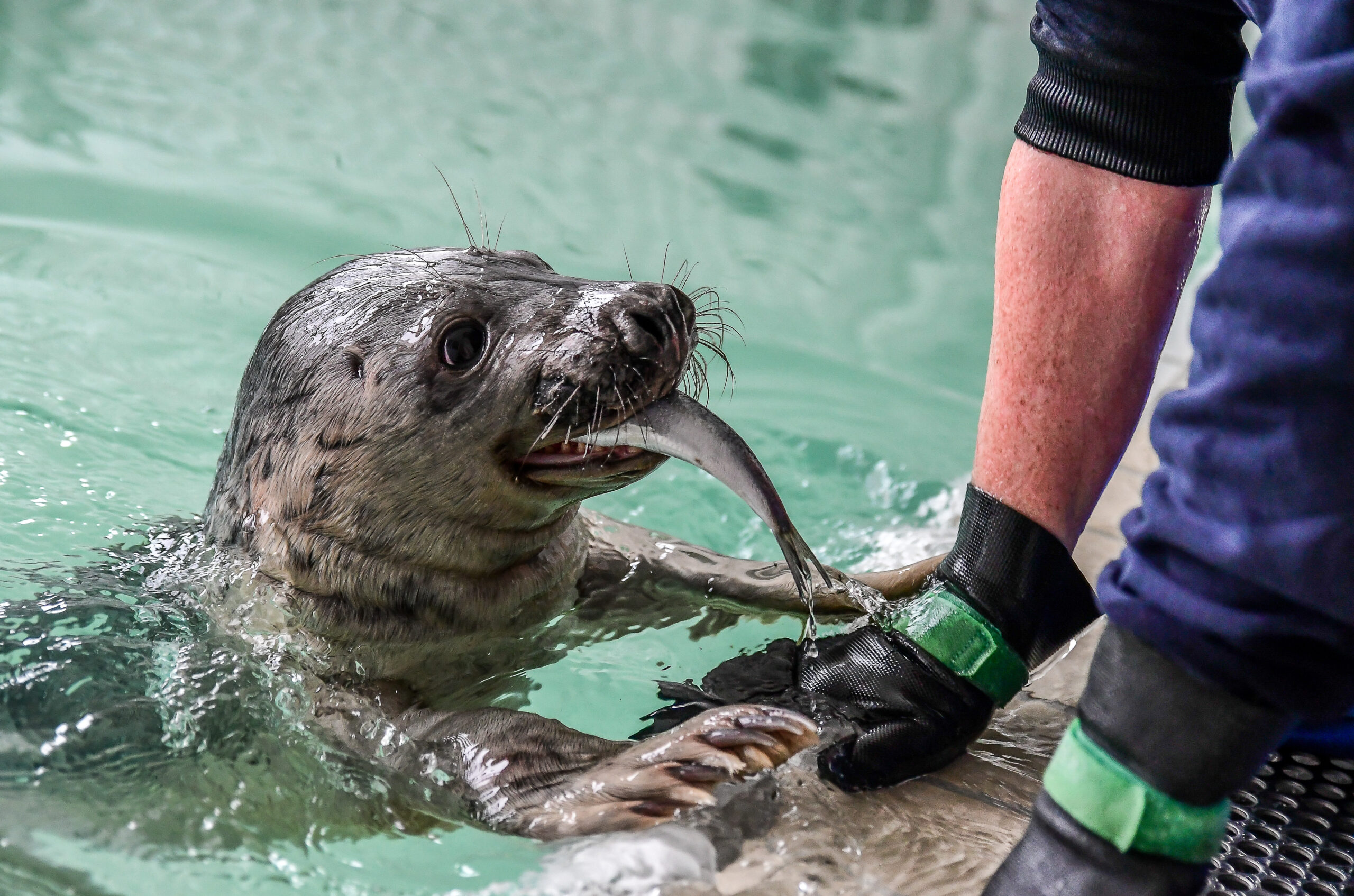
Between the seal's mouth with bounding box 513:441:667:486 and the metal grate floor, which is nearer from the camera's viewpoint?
the metal grate floor

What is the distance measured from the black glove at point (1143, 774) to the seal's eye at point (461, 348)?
1.28 m

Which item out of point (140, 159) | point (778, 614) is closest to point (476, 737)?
point (778, 614)

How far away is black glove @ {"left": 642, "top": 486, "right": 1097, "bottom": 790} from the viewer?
7.91 ft

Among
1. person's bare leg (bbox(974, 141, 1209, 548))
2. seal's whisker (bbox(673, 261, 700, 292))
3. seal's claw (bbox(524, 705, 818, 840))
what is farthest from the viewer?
seal's whisker (bbox(673, 261, 700, 292))

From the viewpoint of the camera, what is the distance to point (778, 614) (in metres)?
3.08

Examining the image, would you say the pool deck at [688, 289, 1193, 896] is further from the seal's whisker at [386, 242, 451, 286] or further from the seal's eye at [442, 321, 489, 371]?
the seal's whisker at [386, 242, 451, 286]

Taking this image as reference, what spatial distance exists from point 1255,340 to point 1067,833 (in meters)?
0.66

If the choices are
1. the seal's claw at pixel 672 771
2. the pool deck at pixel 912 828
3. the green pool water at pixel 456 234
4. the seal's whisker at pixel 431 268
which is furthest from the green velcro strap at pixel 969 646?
the seal's whisker at pixel 431 268

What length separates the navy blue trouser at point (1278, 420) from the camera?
1.40m

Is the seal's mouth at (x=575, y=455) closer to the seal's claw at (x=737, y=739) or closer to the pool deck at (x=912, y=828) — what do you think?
the seal's claw at (x=737, y=739)

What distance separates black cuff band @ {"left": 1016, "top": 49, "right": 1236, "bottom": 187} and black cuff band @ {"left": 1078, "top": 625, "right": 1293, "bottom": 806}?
121 cm

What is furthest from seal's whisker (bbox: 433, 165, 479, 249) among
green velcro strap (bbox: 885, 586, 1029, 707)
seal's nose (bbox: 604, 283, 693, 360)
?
green velcro strap (bbox: 885, 586, 1029, 707)

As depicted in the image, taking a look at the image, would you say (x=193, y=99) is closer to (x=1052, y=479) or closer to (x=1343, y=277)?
(x=1052, y=479)

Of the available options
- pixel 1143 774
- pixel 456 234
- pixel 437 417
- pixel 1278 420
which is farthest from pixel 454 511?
pixel 456 234
